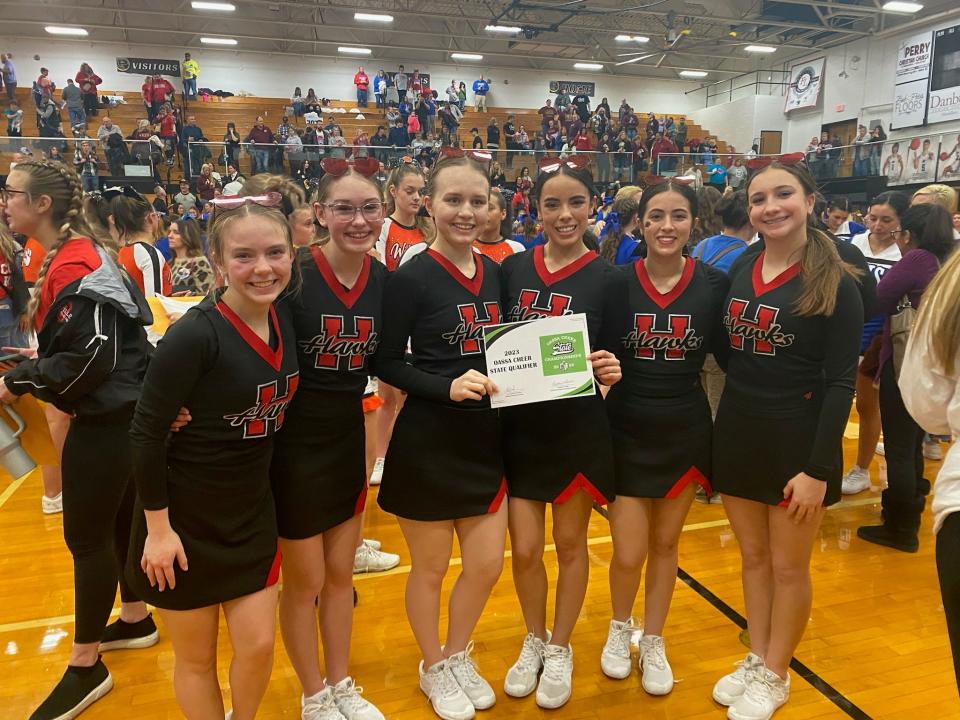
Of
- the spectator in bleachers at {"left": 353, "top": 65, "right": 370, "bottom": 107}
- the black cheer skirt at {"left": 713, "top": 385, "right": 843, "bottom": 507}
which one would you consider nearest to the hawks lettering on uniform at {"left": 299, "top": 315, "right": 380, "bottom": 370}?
the black cheer skirt at {"left": 713, "top": 385, "right": 843, "bottom": 507}

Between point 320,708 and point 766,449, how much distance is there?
1775 millimetres

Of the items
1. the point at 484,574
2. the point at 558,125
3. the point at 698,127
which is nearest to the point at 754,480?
the point at 484,574

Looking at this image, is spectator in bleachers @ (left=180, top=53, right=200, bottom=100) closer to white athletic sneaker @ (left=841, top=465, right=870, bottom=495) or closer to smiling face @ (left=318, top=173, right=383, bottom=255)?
smiling face @ (left=318, top=173, right=383, bottom=255)

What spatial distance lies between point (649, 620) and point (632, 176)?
10.00m

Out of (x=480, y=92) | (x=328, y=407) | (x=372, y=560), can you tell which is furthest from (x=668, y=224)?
(x=480, y=92)

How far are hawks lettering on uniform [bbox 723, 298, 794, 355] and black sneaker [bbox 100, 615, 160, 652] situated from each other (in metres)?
2.71

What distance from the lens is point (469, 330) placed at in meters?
2.15

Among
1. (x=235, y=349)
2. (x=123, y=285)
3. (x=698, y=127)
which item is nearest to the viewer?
(x=235, y=349)

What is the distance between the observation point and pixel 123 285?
2.18m

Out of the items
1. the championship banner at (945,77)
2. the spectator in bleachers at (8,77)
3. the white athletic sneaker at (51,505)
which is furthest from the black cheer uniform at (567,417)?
the spectator in bleachers at (8,77)

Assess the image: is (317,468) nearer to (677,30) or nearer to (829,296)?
(829,296)

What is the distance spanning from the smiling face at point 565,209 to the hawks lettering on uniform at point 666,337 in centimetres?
37

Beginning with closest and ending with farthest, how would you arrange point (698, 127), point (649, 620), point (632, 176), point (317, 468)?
1. point (317, 468)
2. point (649, 620)
3. point (632, 176)
4. point (698, 127)

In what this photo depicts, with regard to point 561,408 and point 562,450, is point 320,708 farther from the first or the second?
point 561,408
